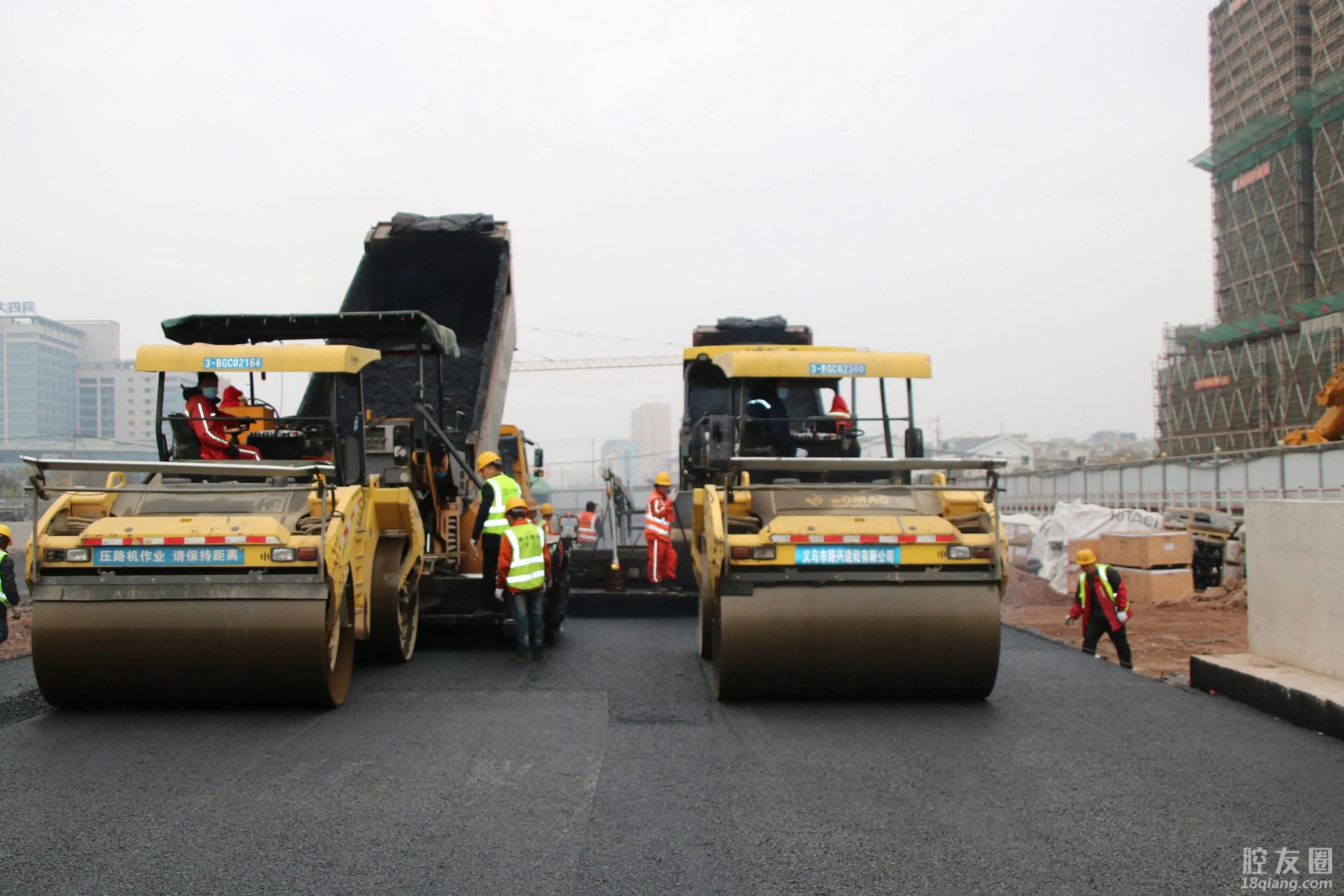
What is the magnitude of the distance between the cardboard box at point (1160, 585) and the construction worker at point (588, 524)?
273 inches

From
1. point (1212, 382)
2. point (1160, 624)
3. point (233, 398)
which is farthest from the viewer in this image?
point (1212, 382)

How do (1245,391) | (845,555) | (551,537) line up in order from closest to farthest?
1. (845,555)
2. (551,537)
3. (1245,391)

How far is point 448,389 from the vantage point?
10680 mm

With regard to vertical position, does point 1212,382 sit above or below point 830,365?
above

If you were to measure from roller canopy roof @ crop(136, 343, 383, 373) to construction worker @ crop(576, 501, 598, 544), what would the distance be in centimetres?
680

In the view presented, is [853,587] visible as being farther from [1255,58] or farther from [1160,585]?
[1255,58]

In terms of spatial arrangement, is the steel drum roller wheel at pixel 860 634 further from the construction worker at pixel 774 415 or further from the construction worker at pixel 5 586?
the construction worker at pixel 5 586

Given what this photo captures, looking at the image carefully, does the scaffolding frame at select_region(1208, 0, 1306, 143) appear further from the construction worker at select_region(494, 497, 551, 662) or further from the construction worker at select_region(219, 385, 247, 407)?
the construction worker at select_region(219, 385, 247, 407)

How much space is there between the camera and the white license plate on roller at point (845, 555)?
6066mm

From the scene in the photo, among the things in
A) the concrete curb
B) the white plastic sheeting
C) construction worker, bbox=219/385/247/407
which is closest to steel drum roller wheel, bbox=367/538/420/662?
construction worker, bbox=219/385/247/407

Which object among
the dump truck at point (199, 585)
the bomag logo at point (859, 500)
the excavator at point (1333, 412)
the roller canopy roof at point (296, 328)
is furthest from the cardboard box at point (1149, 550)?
the dump truck at point (199, 585)

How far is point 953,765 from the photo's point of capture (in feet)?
16.4

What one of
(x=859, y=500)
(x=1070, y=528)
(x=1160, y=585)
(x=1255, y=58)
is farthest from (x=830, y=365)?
(x=1255, y=58)

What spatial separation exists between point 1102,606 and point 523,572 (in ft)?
16.5
